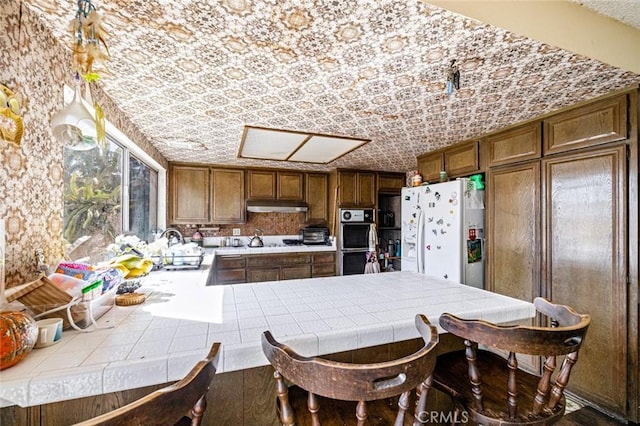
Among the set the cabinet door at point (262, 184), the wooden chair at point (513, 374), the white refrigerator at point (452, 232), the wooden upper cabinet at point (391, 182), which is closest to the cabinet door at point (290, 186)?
the cabinet door at point (262, 184)

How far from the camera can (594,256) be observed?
1817 mm

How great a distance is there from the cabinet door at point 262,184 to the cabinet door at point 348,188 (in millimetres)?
1095

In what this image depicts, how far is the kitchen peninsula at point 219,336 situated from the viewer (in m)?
0.72

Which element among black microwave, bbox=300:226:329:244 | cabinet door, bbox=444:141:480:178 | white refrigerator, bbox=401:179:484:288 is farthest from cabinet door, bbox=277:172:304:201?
cabinet door, bbox=444:141:480:178

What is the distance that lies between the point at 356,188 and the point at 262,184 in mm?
1545

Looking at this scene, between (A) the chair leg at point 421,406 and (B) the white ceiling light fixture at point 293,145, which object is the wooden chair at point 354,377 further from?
(B) the white ceiling light fixture at point 293,145

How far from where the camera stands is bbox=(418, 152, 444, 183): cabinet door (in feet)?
10.4

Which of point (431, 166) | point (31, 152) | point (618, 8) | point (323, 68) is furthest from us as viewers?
point (431, 166)

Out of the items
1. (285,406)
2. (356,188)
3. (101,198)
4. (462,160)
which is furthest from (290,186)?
(285,406)

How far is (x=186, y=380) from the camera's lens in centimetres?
56

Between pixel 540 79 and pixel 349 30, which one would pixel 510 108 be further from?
pixel 349 30

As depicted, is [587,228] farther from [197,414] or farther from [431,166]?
[197,414]

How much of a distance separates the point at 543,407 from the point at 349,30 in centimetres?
162

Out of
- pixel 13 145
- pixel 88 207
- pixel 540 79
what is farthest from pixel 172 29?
pixel 540 79
